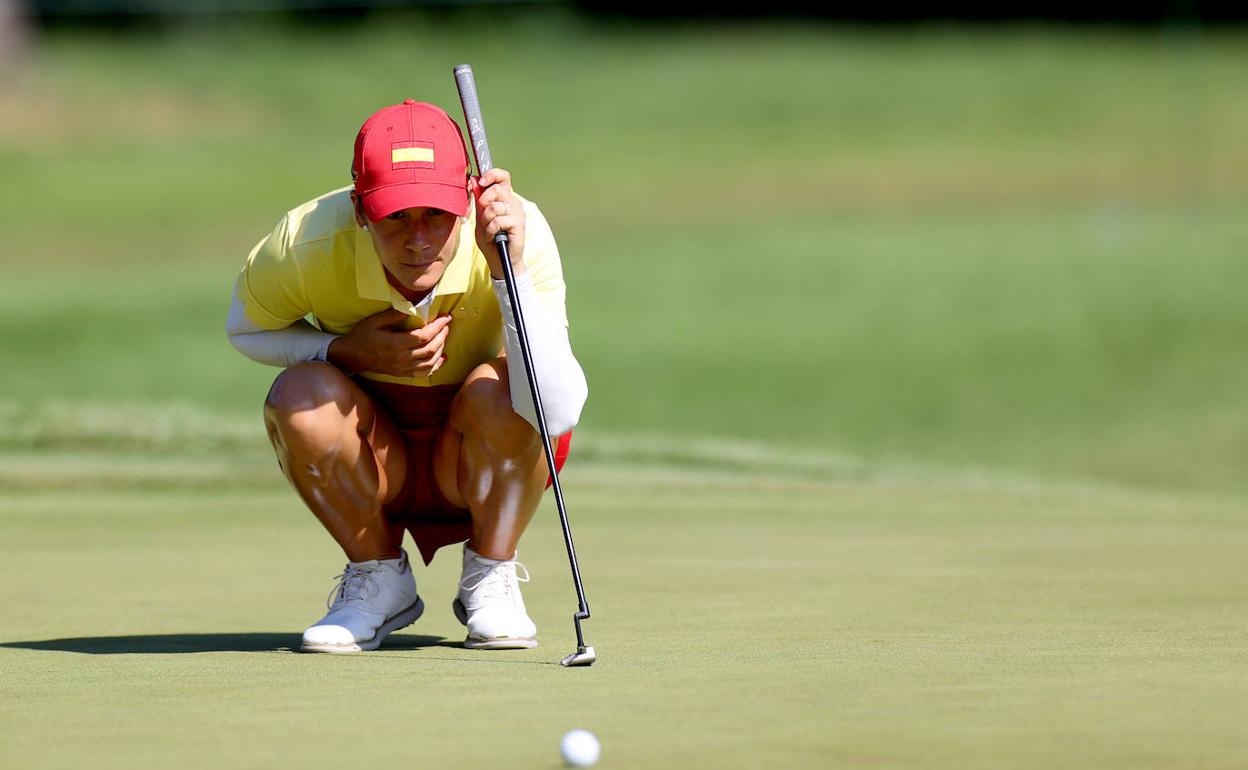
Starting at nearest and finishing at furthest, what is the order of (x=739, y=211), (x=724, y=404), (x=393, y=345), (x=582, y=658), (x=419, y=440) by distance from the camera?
(x=582, y=658), (x=393, y=345), (x=419, y=440), (x=724, y=404), (x=739, y=211)

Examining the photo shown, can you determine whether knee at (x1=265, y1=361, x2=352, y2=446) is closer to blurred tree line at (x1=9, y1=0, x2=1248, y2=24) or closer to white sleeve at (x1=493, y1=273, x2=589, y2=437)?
white sleeve at (x1=493, y1=273, x2=589, y2=437)

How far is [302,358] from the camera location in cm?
414

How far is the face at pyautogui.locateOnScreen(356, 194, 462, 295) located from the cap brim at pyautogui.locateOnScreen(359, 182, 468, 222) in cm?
2

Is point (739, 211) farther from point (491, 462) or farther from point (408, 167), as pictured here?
point (408, 167)

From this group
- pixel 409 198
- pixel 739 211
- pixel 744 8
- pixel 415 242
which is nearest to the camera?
pixel 409 198

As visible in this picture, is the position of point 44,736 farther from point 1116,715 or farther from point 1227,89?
point 1227,89

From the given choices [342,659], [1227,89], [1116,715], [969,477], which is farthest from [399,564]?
[1227,89]

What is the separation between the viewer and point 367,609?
4.11m

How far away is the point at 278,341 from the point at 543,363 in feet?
2.00

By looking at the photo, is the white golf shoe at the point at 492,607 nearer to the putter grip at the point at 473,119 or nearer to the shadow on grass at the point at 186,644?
the shadow on grass at the point at 186,644

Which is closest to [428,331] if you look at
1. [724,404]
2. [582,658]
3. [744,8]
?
[582,658]

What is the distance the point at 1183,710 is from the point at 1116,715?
114mm

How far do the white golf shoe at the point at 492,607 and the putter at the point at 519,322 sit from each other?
0.17m

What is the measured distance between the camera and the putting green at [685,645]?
2846 millimetres
